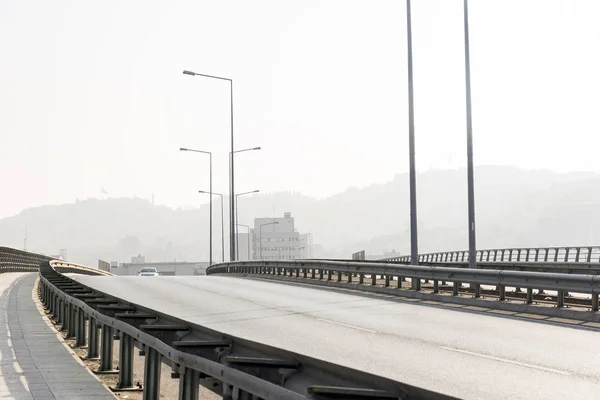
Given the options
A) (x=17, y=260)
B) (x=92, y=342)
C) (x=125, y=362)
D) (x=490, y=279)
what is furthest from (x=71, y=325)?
(x=17, y=260)

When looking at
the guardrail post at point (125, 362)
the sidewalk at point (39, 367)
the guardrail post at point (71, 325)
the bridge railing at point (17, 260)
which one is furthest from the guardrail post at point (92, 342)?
the bridge railing at point (17, 260)

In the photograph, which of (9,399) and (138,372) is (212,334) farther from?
(138,372)

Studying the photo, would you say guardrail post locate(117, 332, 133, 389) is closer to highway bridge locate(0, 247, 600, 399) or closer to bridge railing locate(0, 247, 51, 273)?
highway bridge locate(0, 247, 600, 399)

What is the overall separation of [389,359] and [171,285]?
2185cm

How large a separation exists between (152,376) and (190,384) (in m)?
1.46

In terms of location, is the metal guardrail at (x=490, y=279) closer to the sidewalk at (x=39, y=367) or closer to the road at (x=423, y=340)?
the road at (x=423, y=340)

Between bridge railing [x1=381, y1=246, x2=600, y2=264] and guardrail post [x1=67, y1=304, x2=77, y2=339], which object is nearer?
guardrail post [x1=67, y1=304, x2=77, y2=339]

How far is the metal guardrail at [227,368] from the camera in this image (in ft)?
16.3

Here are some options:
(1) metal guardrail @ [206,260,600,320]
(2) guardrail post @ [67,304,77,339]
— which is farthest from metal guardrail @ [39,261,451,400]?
(1) metal guardrail @ [206,260,600,320]

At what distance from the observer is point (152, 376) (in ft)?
28.9

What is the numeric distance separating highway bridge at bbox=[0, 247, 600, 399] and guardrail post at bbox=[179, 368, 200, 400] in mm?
13

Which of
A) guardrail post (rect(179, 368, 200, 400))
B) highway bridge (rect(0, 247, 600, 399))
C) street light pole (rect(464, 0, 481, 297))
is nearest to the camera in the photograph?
highway bridge (rect(0, 247, 600, 399))

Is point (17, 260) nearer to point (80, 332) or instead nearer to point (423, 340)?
point (80, 332)

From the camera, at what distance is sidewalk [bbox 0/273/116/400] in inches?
379
